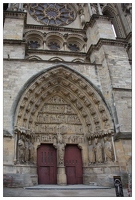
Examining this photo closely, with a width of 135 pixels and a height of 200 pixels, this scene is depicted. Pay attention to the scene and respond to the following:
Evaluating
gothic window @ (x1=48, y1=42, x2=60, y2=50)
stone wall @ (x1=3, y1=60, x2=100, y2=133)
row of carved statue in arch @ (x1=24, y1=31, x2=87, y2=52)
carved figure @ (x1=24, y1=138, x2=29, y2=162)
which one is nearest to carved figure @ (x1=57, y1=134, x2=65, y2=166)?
carved figure @ (x1=24, y1=138, x2=29, y2=162)

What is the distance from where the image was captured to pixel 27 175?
659 cm

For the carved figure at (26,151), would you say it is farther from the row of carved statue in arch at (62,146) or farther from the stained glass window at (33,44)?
the stained glass window at (33,44)

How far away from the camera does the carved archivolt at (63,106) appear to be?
8.19 metres

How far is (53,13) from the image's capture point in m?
14.2

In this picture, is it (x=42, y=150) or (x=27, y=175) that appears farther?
(x=42, y=150)

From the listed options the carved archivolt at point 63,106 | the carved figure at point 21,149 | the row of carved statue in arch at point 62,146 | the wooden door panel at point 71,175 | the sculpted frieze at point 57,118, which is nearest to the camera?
the carved figure at point 21,149

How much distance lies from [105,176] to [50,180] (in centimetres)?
245

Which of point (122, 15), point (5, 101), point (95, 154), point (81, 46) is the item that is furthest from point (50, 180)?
point (122, 15)

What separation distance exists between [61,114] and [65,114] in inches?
8.3

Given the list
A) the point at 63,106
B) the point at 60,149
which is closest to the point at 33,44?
the point at 63,106

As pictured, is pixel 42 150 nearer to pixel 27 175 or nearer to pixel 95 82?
pixel 27 175

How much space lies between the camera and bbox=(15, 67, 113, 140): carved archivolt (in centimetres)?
819

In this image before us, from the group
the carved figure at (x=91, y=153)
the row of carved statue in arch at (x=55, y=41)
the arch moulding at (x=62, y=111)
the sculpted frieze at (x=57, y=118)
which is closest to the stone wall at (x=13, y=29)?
the row of carved statue in arch at (x=55, y=41)

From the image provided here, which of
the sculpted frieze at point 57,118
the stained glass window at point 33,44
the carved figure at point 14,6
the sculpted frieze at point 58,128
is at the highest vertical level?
the carved figure at point 14,6
